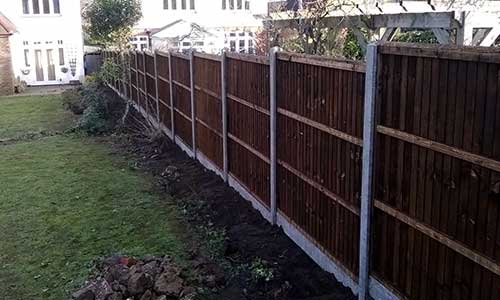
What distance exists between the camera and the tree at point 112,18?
28.1m

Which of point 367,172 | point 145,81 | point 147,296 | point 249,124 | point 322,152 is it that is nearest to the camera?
point 367,172

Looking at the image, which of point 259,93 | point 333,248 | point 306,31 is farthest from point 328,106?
point 306,31

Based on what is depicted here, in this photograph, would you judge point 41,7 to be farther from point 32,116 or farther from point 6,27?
point 32,116

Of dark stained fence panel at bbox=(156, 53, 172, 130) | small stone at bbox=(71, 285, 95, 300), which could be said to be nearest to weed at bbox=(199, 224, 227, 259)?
small stone at bbox=(71, 285, 95, 300)

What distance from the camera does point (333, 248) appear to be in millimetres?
4602

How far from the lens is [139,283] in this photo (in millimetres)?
4551

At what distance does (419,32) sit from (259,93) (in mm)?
9196

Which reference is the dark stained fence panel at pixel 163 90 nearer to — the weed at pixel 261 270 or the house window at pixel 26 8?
the weed at pixel 261 270

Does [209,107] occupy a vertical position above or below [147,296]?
above

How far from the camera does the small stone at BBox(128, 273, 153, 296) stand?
4520mm

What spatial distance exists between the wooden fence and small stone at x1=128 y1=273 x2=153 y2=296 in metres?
1.48

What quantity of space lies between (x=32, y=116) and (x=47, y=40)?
14.8 metres

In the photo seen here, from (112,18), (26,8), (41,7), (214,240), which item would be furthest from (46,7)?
(214,240)

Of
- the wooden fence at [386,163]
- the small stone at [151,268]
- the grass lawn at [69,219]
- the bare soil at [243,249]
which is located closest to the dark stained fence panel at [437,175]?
the wooden fence at [386,163]
